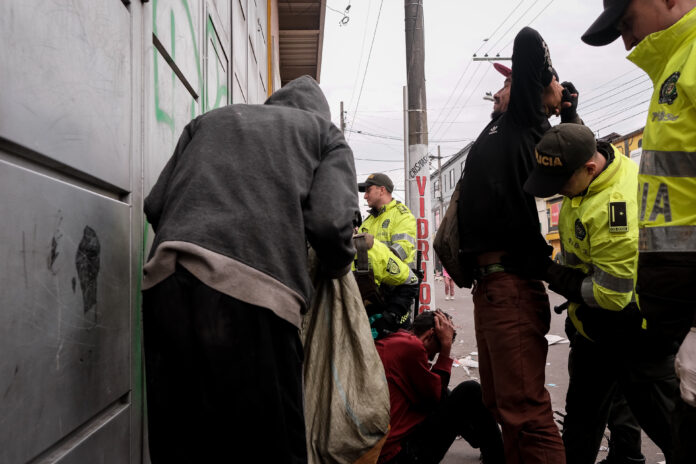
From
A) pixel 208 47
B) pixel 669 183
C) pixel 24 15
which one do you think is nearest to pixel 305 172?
pixel 24 15

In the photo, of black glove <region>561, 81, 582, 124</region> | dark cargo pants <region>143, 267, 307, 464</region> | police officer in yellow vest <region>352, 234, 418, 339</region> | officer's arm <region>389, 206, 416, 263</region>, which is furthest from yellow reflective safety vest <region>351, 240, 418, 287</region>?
dark cargo pants <region>143, 267, 307, 464</region>

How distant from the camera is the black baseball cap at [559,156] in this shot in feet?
7.61

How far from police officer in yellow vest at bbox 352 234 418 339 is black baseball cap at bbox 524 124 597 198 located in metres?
1.44

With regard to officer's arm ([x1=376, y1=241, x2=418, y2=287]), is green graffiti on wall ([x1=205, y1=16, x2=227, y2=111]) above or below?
above

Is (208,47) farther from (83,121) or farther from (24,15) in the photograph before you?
(24,15)

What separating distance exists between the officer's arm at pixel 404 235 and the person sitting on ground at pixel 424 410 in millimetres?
2387

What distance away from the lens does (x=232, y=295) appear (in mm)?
1438

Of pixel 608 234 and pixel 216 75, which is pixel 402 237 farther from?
pixel 608 234

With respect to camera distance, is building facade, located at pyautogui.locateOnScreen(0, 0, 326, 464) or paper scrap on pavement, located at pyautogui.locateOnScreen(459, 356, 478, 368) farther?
paper scrap on pavement, located at pyautogui.locateOnScreen(459, 356, 478, 368)

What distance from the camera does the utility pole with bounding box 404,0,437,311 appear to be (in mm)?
6777

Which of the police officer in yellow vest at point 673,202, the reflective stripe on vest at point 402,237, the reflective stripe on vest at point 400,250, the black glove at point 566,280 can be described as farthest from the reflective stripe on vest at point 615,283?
the reflective stripe on vest at point 402,237

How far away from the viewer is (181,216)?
4.99 feet

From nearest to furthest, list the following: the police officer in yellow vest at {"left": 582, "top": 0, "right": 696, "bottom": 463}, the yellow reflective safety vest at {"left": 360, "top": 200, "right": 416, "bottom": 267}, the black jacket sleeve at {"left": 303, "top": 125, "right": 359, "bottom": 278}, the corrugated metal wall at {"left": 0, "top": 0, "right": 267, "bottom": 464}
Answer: the corrugated metal wall at {"left": 0, "top": 0, "right": 267, "bottom": 464} < the police officer in yellow vest at {"left": 582, "top": 0, "right": 696, "bottom": 463} < the black jacket sleeve at {"left": 303, "top": 125, "right": 359, "bottom": 278} < the yellow reflective safety vest at {"left": 360, "top": 200, "right": 416, "bottom": 267}

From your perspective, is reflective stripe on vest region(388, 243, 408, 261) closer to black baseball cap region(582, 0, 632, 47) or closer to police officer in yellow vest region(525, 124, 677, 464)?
police officer in yellow vest region(525, 124, 677, 464)
